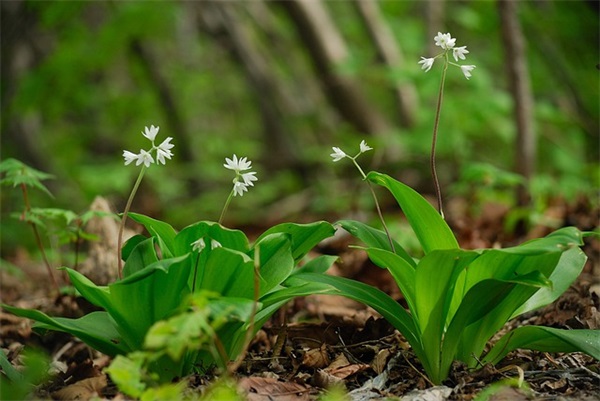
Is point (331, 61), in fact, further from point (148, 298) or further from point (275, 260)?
point (148, 298)

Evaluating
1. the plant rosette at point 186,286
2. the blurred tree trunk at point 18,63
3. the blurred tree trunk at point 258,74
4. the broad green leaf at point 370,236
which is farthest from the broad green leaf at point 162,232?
the blurred tree trunk at point 258,74

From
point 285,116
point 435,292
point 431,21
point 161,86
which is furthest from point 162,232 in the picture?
point 285,116

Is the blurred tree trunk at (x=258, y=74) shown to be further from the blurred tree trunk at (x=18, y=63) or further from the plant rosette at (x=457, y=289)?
the plant rosette at (x=457, y=289)

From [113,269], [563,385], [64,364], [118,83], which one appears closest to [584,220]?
[563,385]

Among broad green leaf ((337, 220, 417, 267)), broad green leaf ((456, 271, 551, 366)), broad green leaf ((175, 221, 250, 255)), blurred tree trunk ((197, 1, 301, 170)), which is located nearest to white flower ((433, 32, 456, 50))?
broad green leaf ((337, 220, 417, 267))

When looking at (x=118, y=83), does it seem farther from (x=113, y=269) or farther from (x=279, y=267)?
(x=279, y=267)

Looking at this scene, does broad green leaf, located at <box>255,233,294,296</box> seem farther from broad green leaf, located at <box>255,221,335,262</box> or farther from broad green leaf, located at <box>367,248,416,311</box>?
broad green leaf, located at <box>367,248,416,311</box>

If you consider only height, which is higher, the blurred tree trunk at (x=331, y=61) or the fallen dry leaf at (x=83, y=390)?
the blurred tree trunk at (x=331, y=61)
